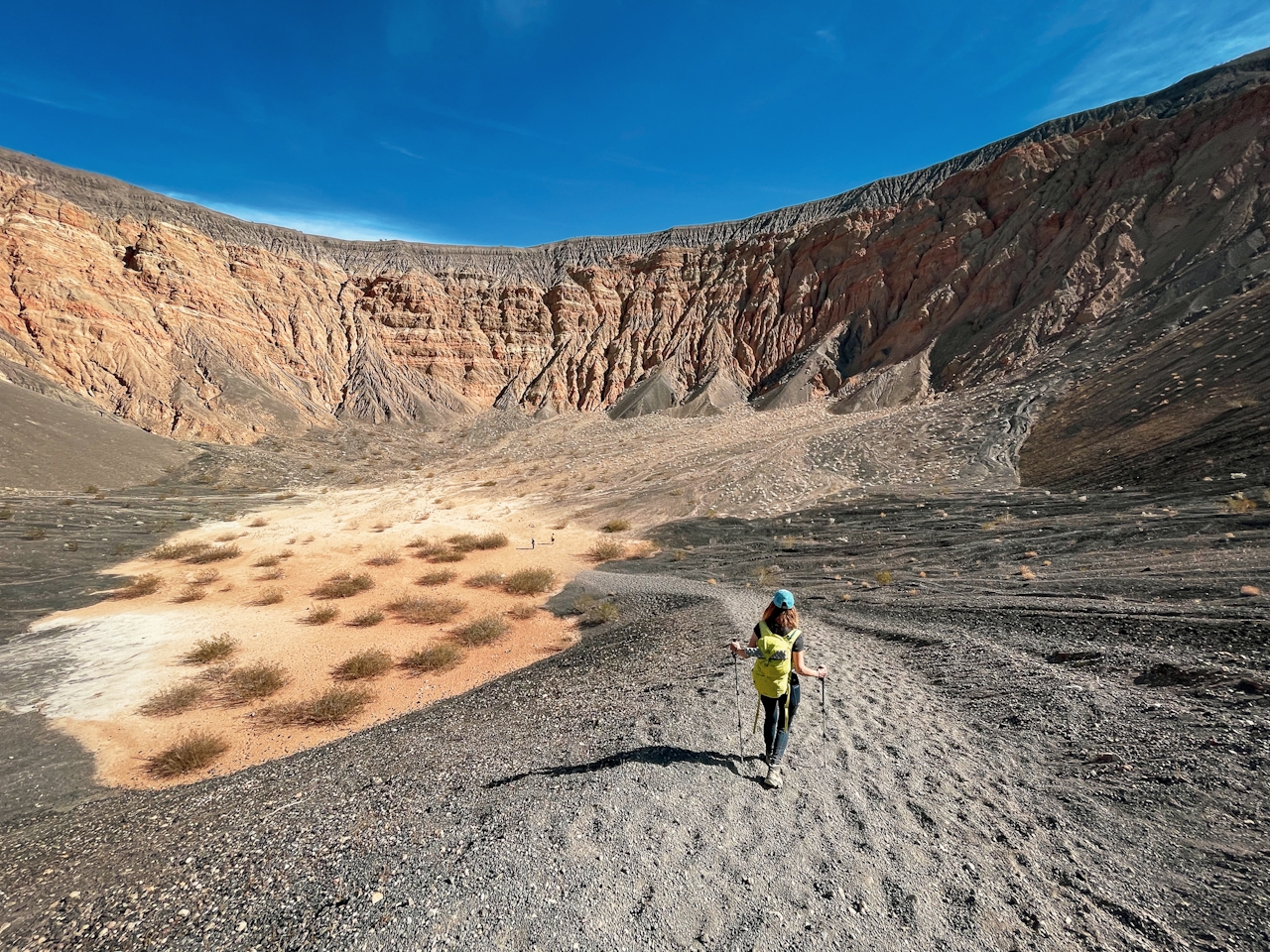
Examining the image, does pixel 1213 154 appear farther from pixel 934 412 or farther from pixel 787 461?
pixel 787 461

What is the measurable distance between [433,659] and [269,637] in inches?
158

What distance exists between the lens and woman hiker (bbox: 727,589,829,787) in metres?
4.48

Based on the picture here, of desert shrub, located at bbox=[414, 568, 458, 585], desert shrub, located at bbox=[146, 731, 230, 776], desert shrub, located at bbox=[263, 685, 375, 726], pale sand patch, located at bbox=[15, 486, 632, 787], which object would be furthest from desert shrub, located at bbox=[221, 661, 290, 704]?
desert shrub, located at bbox=[414, 568, 458, 585]

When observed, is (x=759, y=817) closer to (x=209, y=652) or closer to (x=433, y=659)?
(x=433, y=659)

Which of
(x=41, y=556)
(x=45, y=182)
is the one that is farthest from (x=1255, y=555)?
(x=45, y=182)

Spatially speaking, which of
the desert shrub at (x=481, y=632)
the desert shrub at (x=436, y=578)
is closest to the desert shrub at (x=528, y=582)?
the desert shrub at (x=436, y=578)

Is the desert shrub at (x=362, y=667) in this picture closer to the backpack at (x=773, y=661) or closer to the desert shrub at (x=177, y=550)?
the backpack at (x=773, y=661)

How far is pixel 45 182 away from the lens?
140 ft

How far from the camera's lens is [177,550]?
1627cm

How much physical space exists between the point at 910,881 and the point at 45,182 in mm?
67877

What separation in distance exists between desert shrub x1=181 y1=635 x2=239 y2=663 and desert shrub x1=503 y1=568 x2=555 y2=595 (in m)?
5.72

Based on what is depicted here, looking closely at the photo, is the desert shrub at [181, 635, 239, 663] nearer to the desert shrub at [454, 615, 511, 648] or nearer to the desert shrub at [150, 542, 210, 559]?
the desert shrub at [454, 615, 511, 648]

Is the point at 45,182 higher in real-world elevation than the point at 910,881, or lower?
higher

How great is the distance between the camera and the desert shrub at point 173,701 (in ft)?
25.8
